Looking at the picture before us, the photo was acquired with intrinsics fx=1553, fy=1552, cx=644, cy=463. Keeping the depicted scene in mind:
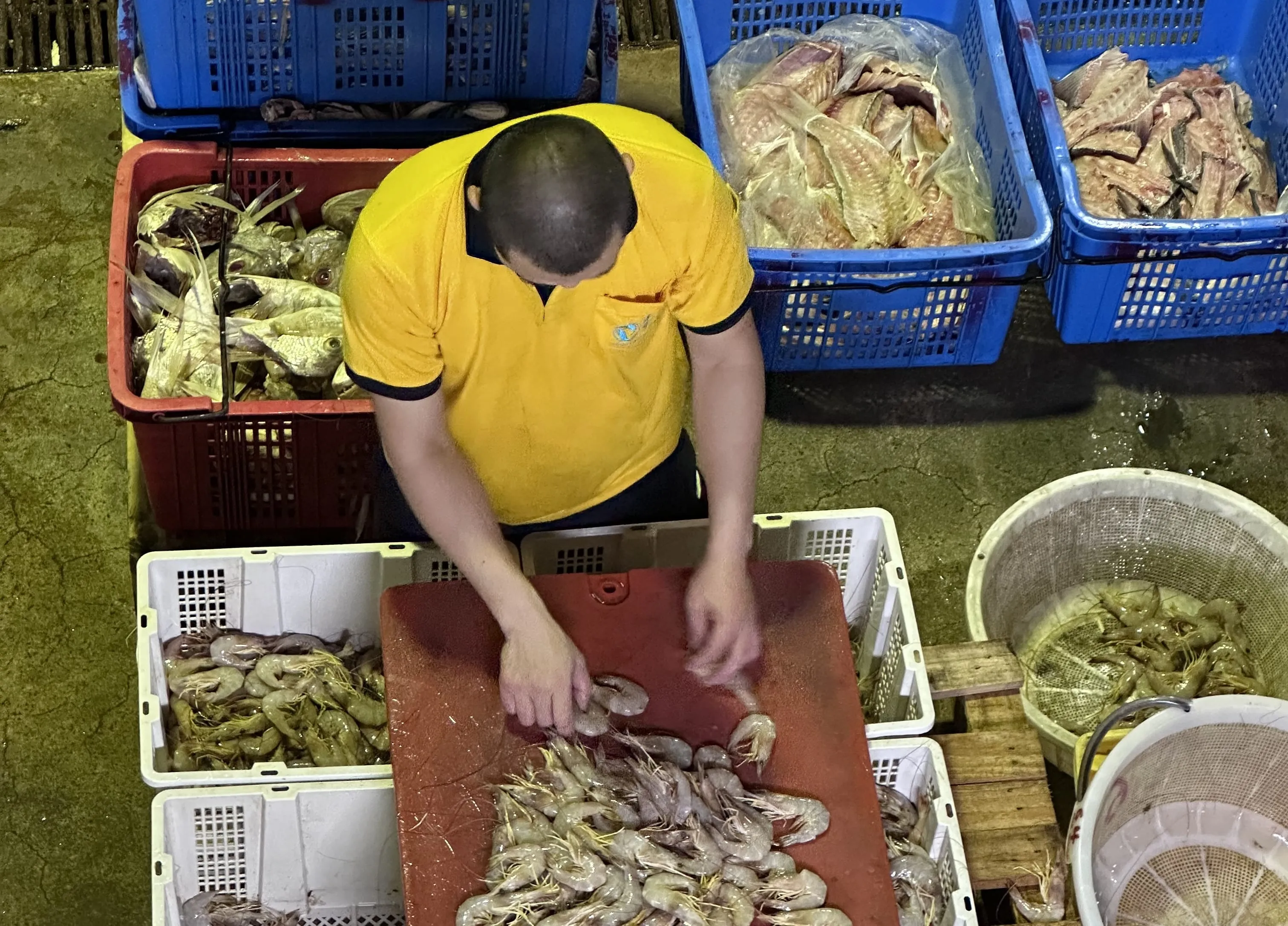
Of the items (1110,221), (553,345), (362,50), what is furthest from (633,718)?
(362,50)

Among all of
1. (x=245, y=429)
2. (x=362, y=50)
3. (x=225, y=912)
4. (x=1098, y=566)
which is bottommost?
(x=225, y=912)

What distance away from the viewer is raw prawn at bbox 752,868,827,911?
281cm

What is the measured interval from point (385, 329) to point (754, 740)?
3.43 feet

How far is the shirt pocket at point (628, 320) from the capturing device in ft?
9.23

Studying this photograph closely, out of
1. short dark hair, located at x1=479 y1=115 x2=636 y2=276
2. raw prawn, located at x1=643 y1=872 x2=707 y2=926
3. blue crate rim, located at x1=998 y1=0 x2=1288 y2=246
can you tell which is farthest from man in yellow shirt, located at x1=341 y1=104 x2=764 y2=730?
blue crate rim, located at x1=998 y1=0 x2=1288 y2=246

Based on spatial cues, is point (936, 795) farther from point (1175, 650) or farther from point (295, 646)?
point (295, 646)

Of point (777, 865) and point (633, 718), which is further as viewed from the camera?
point (633, 718)

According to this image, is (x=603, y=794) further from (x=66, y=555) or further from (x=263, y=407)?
(x=66, y=555)

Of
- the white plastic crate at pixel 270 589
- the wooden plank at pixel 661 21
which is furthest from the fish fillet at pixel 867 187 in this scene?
the white plastic crate at pixel 270 589

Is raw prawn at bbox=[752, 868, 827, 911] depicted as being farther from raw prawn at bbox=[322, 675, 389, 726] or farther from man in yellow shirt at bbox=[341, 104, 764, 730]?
raw prawn at bbox=[322, 675, 389, 726]

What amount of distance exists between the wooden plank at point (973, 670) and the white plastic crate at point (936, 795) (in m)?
0.28

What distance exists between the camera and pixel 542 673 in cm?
288

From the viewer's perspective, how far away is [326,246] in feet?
14.7

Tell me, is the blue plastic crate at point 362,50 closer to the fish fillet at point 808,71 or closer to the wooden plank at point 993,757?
the fish fillet at point 808,71
